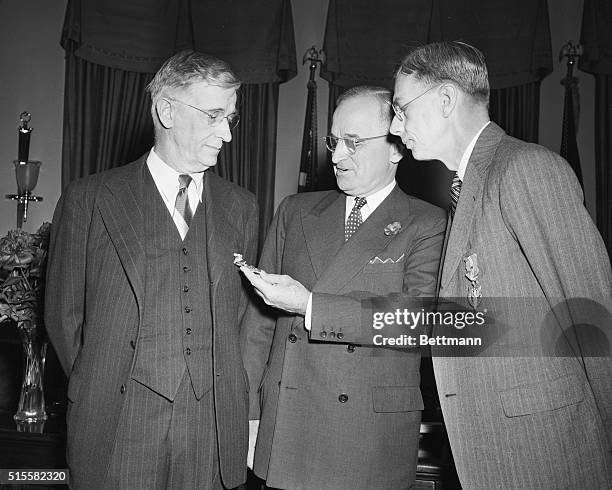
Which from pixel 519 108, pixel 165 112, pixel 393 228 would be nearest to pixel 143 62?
pixel 519 108

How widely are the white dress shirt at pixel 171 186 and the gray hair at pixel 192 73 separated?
232 mm

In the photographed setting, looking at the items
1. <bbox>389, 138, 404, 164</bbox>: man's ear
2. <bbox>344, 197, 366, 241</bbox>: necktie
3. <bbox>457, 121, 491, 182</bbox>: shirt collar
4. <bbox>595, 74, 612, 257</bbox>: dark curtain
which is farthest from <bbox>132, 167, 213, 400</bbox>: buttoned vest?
<bbox>595, 74, 612, 257</bbox>: dark curtain

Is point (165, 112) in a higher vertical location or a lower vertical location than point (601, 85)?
lower

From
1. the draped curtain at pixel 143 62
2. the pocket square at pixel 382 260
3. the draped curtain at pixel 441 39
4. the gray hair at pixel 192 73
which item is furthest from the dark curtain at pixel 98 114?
the pocket square at pixel 382 260

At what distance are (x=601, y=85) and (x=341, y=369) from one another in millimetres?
4820

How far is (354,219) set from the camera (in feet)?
7.51

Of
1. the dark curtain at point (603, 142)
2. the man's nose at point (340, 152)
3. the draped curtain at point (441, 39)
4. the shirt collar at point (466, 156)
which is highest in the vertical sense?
the draped curtain at point (441, 39)

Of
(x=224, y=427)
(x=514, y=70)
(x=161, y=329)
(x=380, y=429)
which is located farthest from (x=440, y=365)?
(x=514, y=70)

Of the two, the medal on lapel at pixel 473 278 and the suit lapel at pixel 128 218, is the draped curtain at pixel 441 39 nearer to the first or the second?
the suit lapel at pixel 128 218

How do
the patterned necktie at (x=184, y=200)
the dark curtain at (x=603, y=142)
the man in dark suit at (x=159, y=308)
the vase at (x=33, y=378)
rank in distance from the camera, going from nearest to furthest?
1. the man in dark suit at (x=159, y=308)
2. the patterned necktie at (x=184, y=200)
3. the vase at (x=33, y=378)
4. the dark curtain at (x=603, y=142)

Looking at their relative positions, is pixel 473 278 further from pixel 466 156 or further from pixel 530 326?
pixel 466 156

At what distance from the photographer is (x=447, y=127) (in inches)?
78.7

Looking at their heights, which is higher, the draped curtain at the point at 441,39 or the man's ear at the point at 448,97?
the draped curtain at the point at 441,39

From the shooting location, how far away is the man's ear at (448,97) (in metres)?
1.98
